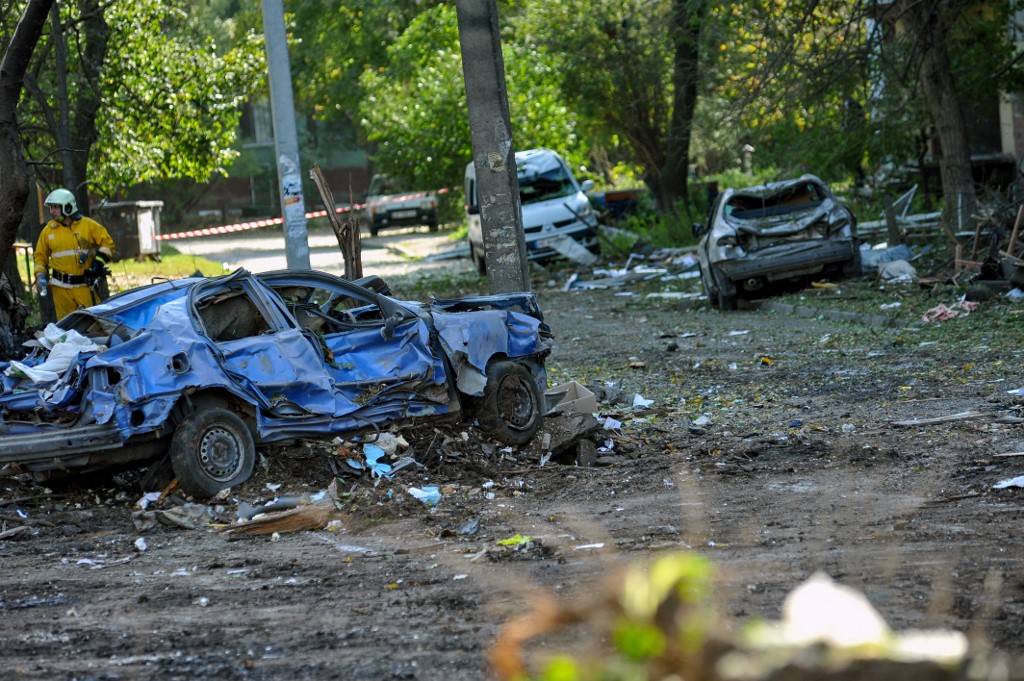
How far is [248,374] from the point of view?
8.38 metres

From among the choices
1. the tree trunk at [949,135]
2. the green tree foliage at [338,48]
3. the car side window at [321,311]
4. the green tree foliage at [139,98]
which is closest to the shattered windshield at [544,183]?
the green tree foliage at [139,98]

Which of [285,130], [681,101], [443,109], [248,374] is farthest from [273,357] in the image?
[443,109]

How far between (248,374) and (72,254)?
213 inches

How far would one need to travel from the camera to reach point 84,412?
26.4 ft

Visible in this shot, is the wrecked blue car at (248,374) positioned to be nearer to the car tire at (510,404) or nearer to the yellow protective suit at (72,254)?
the car tire at (510,404)

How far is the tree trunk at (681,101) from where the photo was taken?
75.4 ft

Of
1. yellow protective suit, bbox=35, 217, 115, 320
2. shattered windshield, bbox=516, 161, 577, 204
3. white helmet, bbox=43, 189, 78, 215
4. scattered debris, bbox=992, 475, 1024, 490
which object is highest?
shattered windshield, bbox=516, 161, 577, 204

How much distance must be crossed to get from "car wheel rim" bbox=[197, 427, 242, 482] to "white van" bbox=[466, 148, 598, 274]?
1667 centimetres

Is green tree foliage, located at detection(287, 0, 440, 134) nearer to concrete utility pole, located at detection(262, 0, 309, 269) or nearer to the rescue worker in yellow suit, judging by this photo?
concrete utility pole, located at detection(262, 0, 309, 269)

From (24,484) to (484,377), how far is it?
320cm

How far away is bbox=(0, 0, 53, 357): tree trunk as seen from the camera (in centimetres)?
1054

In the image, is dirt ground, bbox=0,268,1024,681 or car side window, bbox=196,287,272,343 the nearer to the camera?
dirt ground, bbox=0,268,1024,681

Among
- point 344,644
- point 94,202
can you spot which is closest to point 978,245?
point 344,644

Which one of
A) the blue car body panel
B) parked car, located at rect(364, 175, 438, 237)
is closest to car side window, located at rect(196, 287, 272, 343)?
the blue car body panel
